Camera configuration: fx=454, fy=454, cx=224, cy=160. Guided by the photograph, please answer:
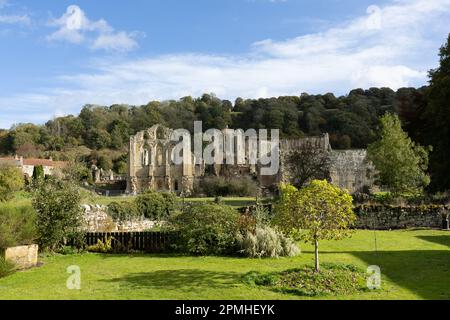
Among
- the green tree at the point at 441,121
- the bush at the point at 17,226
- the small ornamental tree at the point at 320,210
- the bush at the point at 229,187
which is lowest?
the bush at the point at 229,187

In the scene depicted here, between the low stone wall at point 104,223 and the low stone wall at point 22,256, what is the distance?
4.65m

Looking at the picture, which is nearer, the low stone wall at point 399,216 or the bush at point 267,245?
the bush at point 267,245

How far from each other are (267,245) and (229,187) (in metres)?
39.4

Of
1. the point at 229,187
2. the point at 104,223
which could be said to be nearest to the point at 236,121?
the point at 229,187

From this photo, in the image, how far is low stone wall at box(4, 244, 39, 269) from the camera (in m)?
12.1

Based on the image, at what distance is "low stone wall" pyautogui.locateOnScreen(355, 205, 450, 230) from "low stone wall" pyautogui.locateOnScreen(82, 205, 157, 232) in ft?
36.5

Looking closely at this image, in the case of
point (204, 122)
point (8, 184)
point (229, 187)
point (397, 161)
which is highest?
point (204, 122)

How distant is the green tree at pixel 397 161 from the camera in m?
28.5

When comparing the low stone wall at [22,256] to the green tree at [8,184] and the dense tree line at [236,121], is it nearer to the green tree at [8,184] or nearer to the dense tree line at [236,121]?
the green tree at [8,184]

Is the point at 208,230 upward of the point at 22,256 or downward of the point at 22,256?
upward

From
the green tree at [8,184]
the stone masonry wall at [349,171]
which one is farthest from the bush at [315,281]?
the stone masonry wall at [349,171]

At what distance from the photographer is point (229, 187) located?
53312mm

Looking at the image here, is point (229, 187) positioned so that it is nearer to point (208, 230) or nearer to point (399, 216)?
point (399, 216)
